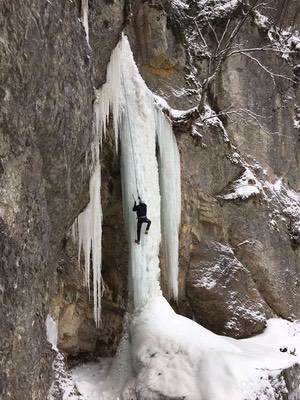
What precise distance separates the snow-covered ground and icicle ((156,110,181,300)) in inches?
53.3

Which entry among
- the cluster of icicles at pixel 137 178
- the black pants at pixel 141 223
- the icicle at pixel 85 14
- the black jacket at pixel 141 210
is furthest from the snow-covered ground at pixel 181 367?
the icicle at pixel 85 14

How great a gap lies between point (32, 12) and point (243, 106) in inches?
403

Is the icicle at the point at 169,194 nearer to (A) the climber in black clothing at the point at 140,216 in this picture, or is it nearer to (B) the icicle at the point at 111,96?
(A) the climber in black clothing at the point at 140,216

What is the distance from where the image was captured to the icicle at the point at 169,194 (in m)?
10.0

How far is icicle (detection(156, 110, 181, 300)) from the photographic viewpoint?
10000mm

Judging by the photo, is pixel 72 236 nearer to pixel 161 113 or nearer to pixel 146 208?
pixel 146 208

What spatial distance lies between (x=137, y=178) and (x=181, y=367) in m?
3.51

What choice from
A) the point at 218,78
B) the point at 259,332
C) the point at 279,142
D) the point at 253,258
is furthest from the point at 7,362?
the point at 279,142

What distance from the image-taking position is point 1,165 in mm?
4277

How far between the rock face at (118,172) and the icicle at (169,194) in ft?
2.01

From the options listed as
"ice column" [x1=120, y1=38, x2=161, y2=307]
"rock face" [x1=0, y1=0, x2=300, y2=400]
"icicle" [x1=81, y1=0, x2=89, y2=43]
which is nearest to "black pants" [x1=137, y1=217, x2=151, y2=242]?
"ice column" [x1=120, y1=38, x2=161, y2=307]

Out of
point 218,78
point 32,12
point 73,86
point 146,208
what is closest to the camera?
point 32,12

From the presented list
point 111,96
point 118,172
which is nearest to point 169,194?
point 118,172

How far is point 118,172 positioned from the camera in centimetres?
957
